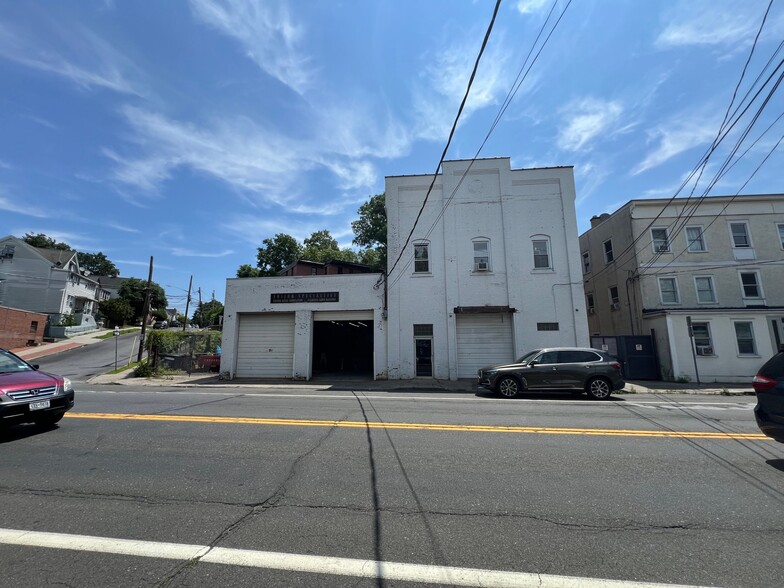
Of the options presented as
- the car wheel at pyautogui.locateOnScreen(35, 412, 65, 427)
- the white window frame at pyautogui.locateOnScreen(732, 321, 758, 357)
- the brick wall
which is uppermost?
the brick wall

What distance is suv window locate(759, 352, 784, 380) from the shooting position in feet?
17.0

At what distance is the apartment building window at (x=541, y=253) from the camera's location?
19328mm

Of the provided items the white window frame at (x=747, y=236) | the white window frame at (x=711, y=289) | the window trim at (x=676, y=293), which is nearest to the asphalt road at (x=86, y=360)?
the window trim at (x=676, y=293)

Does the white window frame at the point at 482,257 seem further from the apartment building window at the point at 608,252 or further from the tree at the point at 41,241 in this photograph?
the tree at the point at 41,241

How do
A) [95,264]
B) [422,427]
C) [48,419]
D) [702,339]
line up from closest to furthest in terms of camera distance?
[48,419] < [422,427] < [702,339] < [95,264]

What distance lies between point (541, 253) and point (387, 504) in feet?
59.0

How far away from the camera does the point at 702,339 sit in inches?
730

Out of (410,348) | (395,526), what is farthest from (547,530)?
(410,348)

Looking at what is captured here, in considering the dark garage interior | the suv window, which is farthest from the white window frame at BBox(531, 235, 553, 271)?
the suv window

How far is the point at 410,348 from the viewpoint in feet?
61.8

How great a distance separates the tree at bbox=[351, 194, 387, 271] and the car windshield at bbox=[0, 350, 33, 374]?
33975 mm

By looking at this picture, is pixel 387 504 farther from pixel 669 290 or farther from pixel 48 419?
pixel 669 290

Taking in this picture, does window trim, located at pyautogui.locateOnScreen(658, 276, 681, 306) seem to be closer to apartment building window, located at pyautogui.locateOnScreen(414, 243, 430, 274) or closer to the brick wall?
apartment building window, located at pyautogui.locateOnScreen(414, 243, 430, 274)

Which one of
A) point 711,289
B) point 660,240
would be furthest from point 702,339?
point 660,240
